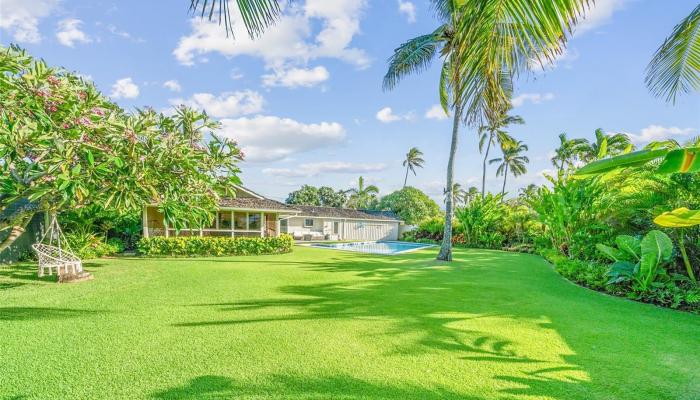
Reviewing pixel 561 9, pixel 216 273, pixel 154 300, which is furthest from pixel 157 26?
pixel 216 273

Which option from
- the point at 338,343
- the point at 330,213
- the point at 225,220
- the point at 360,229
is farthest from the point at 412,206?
the point at 338,343

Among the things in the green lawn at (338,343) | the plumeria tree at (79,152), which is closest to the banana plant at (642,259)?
the green lawn at (338,343)

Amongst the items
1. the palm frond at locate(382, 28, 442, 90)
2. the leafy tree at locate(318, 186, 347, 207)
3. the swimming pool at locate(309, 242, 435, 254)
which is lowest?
the swimming pool at locate(309, 242, 435, 254)

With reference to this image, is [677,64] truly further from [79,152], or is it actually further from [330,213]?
[330,213]

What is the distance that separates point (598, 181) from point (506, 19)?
10.4 metres

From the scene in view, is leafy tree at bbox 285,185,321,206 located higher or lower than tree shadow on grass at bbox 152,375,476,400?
higher

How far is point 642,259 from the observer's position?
24.2 feet

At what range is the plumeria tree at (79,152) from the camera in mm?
5738

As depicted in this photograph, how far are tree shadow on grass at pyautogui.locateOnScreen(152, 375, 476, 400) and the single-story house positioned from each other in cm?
619

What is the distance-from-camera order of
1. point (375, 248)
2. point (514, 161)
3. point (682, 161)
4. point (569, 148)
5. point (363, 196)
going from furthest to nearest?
point (363, 196) → point (514, 161) → point (569, 148) → point (375, 248) → point (682, 161)

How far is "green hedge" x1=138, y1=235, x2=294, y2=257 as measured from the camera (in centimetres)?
1528

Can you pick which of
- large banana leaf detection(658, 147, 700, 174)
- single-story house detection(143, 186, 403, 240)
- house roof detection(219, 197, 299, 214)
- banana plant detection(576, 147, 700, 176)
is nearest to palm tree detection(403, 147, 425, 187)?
single-story house detection(143, 186, 403, 240)

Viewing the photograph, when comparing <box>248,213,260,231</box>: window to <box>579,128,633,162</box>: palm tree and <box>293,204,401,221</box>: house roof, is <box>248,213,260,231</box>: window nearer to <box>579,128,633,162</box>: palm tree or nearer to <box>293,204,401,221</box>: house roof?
<box>293,204,401,221</box>: house roof

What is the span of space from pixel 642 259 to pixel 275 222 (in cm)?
1787
